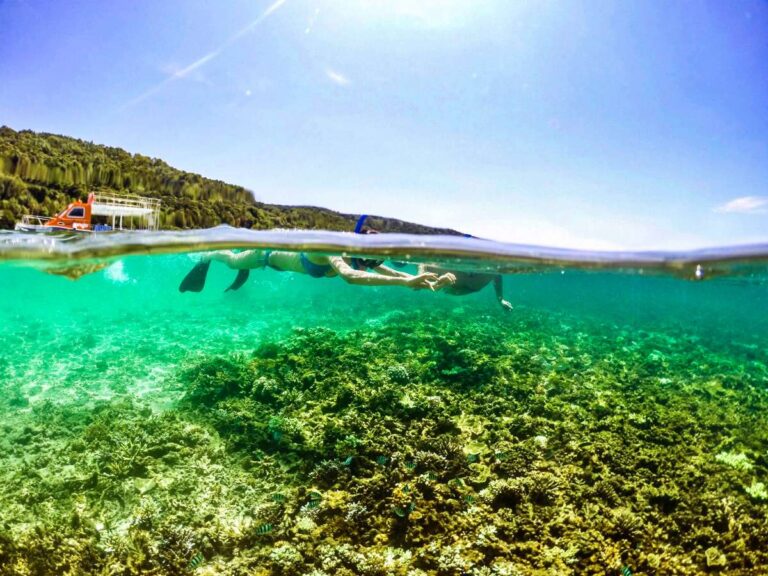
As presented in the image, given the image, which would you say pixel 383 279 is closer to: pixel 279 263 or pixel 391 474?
pixel 391 474

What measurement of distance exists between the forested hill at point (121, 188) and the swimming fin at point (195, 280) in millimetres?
10619

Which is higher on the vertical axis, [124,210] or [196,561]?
[124,210]

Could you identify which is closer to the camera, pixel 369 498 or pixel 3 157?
pixel 369 498

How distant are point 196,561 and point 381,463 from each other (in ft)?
8.43

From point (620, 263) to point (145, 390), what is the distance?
11008 mm

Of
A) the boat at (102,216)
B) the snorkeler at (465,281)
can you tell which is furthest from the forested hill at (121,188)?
the snorkeler at (465,281)

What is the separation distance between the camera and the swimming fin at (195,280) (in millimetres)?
9289

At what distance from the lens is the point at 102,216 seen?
19641 mm

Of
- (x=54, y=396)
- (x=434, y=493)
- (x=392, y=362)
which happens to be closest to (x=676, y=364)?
(x=392, y=362)

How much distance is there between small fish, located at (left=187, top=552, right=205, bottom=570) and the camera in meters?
4.61

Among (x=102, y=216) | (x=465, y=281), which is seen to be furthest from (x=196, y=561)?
(x=102, y=216)

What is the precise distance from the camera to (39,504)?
5.80 meters

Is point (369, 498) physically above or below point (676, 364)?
below

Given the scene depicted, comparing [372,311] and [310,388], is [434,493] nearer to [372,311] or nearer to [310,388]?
[310,388]
